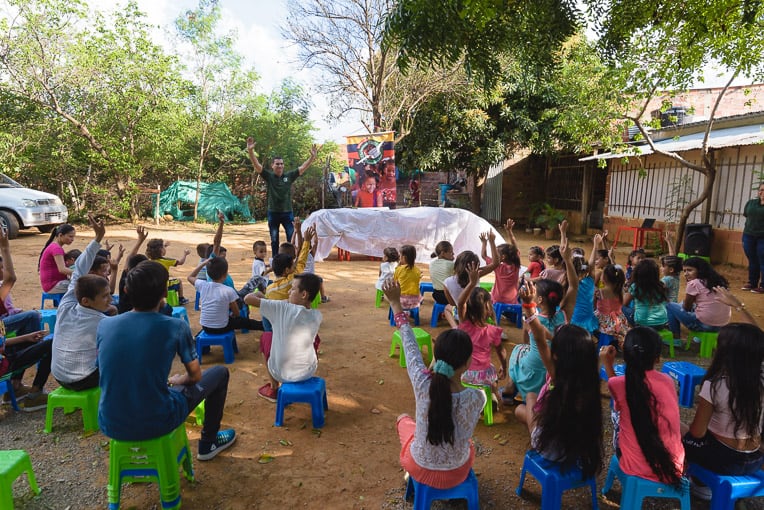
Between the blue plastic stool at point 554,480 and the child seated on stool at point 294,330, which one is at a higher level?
the child seated on stool at point 294,330

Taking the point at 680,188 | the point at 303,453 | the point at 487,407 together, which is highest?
the point at 680,188

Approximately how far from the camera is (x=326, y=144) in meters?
21.2

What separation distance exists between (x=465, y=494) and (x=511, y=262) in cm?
331

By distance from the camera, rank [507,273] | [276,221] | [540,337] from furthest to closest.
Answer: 1. [276,221]
2. [507,273]
3. [540,337]

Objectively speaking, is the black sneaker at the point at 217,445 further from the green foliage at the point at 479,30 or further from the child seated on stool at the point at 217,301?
the green foliage at the point at 479,30

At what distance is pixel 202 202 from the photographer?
17406mm

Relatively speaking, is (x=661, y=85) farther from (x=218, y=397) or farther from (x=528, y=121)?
(x=218, y=397)

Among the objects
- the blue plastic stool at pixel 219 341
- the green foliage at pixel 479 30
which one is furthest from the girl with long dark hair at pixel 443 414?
the blue plastic stool at pixel 219 341

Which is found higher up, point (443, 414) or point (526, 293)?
point (526, 293)

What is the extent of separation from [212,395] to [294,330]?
0.68 m

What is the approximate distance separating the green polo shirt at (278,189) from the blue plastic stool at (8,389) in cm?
452

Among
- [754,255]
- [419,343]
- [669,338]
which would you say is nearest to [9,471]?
[419,343]

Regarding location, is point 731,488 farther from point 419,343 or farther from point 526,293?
point 419,343

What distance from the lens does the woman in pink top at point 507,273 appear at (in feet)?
17.1
